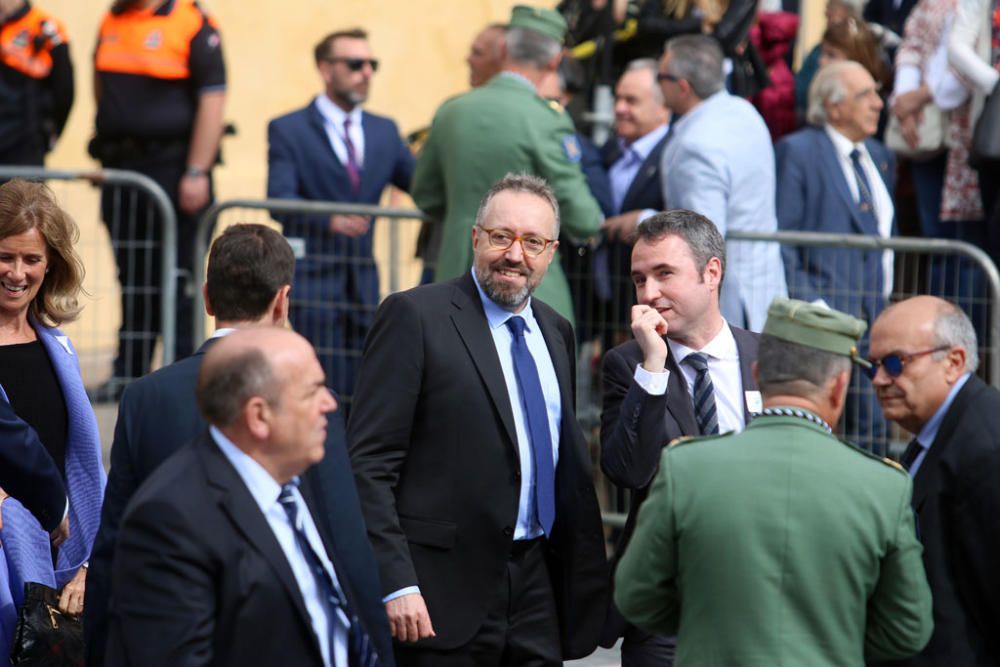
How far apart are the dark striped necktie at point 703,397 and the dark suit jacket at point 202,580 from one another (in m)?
1.70

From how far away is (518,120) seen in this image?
8.05 m

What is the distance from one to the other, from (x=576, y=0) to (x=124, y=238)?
3185 millimetres

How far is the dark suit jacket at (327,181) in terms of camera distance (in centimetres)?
935

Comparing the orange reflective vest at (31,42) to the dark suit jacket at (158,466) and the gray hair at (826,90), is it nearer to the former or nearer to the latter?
the gray hair at (826,90)

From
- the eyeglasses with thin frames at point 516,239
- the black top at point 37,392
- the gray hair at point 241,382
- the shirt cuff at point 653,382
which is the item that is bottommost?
the black top at point 37,392

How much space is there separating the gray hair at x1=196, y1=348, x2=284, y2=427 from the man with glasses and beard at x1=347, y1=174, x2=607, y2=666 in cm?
124

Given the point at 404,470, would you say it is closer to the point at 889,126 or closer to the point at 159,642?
the point at 159,642

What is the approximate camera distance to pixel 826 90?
9031mm

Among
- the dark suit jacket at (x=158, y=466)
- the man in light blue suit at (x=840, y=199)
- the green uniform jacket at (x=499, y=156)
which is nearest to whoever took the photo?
the dark suit jacket at (x=158, y=466)

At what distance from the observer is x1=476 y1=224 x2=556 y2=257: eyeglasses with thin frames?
554cm

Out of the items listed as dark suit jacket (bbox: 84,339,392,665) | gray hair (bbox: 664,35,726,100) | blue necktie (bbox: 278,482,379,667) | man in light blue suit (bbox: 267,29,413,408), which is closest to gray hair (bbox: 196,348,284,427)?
blue necktie (bbox: 278,482,379,667)

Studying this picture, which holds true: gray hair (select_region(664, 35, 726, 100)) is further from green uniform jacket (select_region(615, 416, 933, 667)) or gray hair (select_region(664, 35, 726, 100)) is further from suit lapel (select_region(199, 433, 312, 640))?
suit lapel (select_region(199, 433, 312, 640))

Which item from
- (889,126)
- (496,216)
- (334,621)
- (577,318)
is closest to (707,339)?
(496,216)

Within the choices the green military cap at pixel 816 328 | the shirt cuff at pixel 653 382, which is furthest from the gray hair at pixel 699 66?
the green military cap at pixel 816 328
